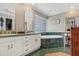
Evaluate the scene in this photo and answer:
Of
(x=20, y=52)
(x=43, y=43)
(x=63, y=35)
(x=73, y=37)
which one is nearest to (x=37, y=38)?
(x=43, y=43)

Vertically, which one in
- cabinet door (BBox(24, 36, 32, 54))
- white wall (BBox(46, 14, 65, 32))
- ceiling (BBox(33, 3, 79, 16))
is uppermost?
ceiling (BBox(33, 3, 79, 16))

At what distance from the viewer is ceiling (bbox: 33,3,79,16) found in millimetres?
5156

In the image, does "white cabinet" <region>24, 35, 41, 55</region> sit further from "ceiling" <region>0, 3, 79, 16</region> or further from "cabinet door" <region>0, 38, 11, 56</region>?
"cabinet door" <region>0, 38, 11, 56</region>

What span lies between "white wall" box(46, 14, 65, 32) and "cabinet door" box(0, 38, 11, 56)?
2.16m

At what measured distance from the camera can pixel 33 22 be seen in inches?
219

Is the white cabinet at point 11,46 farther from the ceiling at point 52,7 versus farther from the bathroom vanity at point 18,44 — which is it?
the ceiling at point 52,7

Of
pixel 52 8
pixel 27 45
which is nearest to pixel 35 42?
pixel 27 45

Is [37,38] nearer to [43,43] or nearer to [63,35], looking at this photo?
[43,43]

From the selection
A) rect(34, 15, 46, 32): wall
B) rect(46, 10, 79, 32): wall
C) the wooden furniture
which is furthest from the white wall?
the wooden furniture

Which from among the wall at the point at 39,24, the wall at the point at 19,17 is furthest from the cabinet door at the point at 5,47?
the wall at the point at 39,24

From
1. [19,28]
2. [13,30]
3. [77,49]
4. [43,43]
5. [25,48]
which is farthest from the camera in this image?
[43,43]

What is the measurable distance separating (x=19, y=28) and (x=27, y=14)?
28.6 inches

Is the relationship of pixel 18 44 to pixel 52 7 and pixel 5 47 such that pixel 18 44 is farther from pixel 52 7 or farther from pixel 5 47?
pixel 52 7

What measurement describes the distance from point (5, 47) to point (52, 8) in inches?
108
